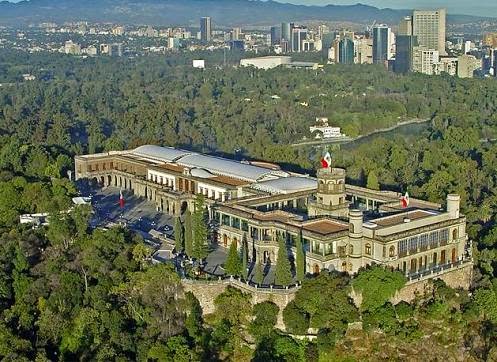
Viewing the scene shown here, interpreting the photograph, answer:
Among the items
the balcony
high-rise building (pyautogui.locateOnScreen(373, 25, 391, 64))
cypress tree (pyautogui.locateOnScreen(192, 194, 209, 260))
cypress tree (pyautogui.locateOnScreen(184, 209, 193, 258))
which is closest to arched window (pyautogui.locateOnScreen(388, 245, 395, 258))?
the balcony

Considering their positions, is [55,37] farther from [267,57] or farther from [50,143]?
[50,143]

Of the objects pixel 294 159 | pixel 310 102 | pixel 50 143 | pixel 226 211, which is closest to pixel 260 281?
pixel 226 211

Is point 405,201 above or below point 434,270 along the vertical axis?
above

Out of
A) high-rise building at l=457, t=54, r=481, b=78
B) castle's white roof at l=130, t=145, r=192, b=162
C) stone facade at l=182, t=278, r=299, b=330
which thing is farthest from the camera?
high-rise building at l=457, t=54, r=481, b=78

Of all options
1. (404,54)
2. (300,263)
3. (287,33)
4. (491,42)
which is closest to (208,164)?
(300,263)

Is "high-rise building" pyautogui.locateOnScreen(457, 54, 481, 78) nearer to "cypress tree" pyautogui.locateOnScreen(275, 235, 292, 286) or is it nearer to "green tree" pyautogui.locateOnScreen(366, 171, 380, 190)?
"green tree" pyautogui.locateOnScreen(366, 171, 380, 190)

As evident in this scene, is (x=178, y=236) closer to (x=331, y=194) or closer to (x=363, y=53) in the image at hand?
(x=331, y=194)

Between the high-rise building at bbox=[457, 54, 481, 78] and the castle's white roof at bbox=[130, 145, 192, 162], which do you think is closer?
the castle's white roof at bbox=[130, 145, 192, 162]
